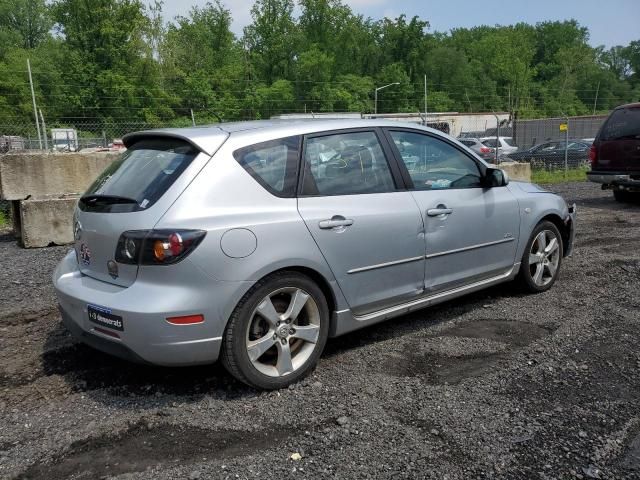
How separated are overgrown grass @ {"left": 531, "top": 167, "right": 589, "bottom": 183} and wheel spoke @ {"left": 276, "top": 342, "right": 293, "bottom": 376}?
15.2 metres

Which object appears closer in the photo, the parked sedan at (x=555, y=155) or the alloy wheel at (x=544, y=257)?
the alloy wheel at (x=544, y=257)

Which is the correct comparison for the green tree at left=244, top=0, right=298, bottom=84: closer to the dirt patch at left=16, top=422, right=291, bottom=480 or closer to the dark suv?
the dark suv

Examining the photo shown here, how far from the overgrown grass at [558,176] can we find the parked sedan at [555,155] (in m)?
1.40

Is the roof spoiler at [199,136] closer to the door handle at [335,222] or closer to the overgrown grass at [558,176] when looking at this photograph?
the door handle at [335,222]

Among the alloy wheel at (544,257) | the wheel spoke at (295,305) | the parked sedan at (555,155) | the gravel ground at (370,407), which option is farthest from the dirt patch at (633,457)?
the parked sedan at (555,155)

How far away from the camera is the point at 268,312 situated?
11.4ft

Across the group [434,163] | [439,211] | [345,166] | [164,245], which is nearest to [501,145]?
[434,163]

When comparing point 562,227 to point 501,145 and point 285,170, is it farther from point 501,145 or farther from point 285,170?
point 501,145

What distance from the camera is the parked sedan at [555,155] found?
70.7 ft

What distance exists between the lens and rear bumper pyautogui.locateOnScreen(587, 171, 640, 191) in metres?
10.7

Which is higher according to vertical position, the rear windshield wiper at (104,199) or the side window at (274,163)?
the side window at (274,163)

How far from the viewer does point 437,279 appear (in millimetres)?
4453

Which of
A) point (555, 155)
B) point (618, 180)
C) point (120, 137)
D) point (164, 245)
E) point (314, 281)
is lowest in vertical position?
point (314, 281)

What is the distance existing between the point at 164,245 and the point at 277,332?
0.86 m
